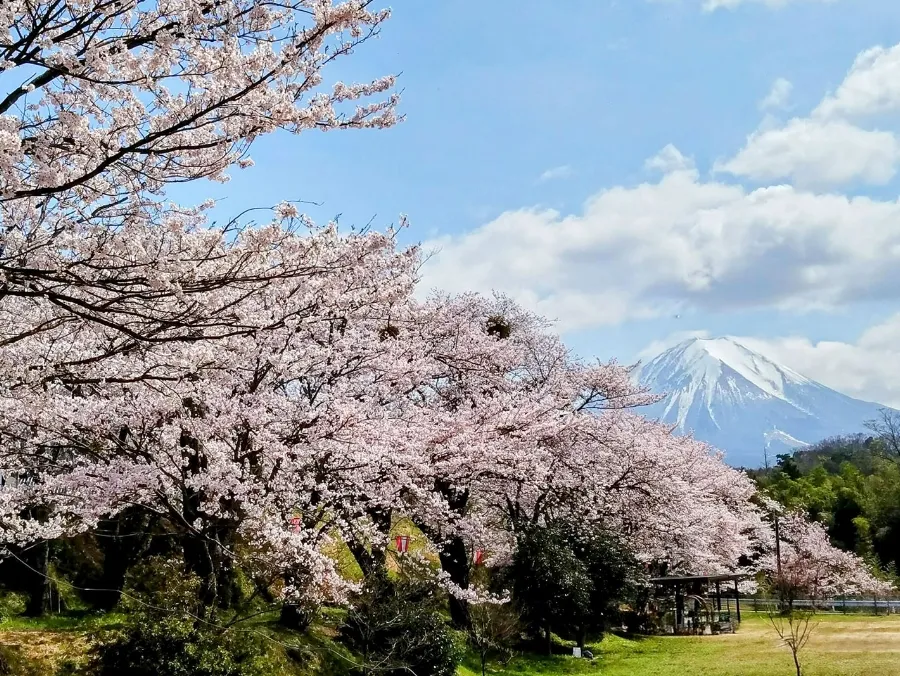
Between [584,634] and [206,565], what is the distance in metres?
11.5

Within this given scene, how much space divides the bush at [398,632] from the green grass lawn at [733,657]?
8.31 feet

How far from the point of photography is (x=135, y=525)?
41.1ft

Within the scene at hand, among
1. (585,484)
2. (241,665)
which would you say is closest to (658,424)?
(585,484)

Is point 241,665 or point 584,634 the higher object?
point 241,665

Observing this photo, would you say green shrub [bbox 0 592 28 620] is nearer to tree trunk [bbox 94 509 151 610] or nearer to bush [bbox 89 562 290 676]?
tree trunk [bbox 94 509 151 610]

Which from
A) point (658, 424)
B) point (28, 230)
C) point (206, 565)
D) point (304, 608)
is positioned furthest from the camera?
point (658, 424)

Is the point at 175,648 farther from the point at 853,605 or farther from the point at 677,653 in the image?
the point at 853,605

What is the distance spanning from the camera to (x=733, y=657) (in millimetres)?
18438

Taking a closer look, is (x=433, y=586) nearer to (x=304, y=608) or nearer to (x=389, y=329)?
(x=304, y=608)

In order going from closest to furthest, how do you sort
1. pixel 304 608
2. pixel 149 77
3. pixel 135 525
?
pixel 149 77 < pixel 304 608 < pixel 135 525

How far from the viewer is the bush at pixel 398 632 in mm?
10570

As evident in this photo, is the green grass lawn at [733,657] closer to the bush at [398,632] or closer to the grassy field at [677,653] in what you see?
the grassy field at [677,653]

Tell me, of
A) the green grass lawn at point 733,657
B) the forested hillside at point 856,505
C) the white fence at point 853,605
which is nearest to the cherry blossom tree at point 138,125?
the green grass lawn at point 733,657

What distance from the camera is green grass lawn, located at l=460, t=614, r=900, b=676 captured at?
15.4 meters
